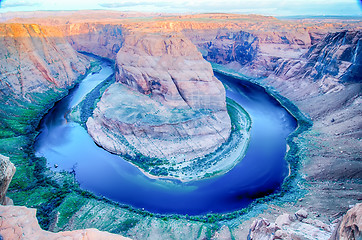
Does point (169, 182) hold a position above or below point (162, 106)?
below

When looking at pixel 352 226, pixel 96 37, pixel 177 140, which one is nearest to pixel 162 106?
pixel 177 140

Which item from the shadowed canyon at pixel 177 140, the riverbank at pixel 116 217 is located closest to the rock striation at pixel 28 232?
the shadowed canyon at pixel 177 140

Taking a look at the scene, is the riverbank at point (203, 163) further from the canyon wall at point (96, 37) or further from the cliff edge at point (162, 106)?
the canyon wall at point (96, 37)

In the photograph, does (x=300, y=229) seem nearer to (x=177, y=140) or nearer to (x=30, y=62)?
(x=177, y=140)

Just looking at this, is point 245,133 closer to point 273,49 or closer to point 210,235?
point 210,235

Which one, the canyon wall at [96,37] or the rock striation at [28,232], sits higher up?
the rock striation at [28,232]

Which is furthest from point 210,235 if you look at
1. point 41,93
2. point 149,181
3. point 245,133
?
point 41,93
